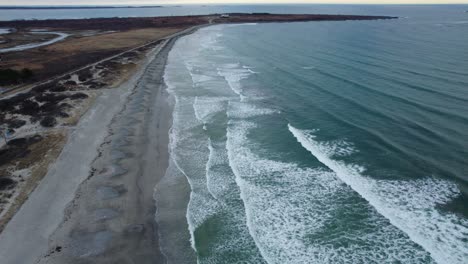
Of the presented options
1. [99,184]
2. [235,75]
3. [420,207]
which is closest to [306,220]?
[420,207]

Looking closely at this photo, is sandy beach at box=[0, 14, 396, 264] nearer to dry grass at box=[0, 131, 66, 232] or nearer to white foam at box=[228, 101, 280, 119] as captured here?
dry grass at box=[0, 131, 66, 232]

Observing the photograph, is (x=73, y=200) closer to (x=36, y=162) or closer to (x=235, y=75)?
(x=36, y=162)

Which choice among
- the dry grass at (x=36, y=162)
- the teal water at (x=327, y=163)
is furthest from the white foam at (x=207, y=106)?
the dry grass at (x=36, y=162)

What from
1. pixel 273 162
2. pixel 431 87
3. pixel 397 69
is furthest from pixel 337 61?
pixel 273 162

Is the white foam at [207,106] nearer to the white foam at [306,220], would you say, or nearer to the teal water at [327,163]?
the teal water at [327,163]

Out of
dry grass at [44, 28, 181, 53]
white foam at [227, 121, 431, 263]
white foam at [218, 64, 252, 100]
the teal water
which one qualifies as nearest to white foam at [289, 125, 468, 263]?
the teal water

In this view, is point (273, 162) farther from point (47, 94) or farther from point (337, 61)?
point (337, 61)
